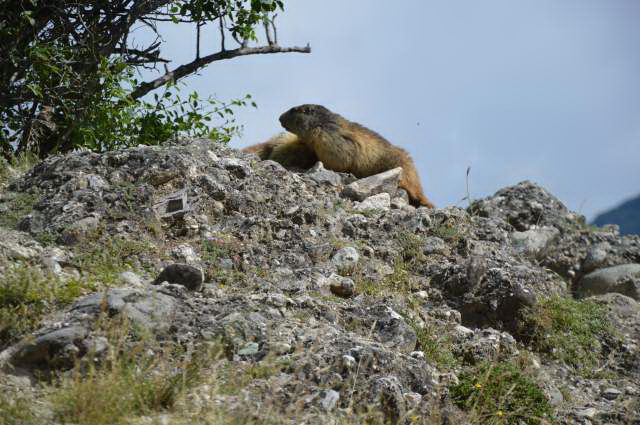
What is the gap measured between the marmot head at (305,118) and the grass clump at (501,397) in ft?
18.4

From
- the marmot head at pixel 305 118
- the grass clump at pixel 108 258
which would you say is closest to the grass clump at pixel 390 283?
the grass clump at pixel 108 258

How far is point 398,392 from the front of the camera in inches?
175

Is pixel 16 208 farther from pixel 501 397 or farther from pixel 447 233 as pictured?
pixel 501 397

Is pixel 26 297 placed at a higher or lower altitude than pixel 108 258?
lower

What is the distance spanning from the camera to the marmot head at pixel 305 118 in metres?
10.3

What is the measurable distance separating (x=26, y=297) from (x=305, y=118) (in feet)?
20.1

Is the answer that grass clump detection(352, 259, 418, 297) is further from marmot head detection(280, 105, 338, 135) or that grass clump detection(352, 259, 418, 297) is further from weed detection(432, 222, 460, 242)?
marmot head detection(280, 105, 338, 135)

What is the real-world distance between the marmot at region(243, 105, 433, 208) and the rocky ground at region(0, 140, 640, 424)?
1256mm

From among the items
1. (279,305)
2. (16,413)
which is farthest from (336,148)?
(16,413)

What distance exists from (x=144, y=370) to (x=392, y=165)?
6.51 metres

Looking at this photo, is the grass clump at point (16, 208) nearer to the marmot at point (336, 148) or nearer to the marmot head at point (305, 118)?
the marmot at point (336, 148)

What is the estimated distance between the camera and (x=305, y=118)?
10.3 m

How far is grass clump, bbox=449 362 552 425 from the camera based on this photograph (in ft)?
15.8

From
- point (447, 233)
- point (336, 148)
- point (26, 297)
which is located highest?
point (336, 148)
